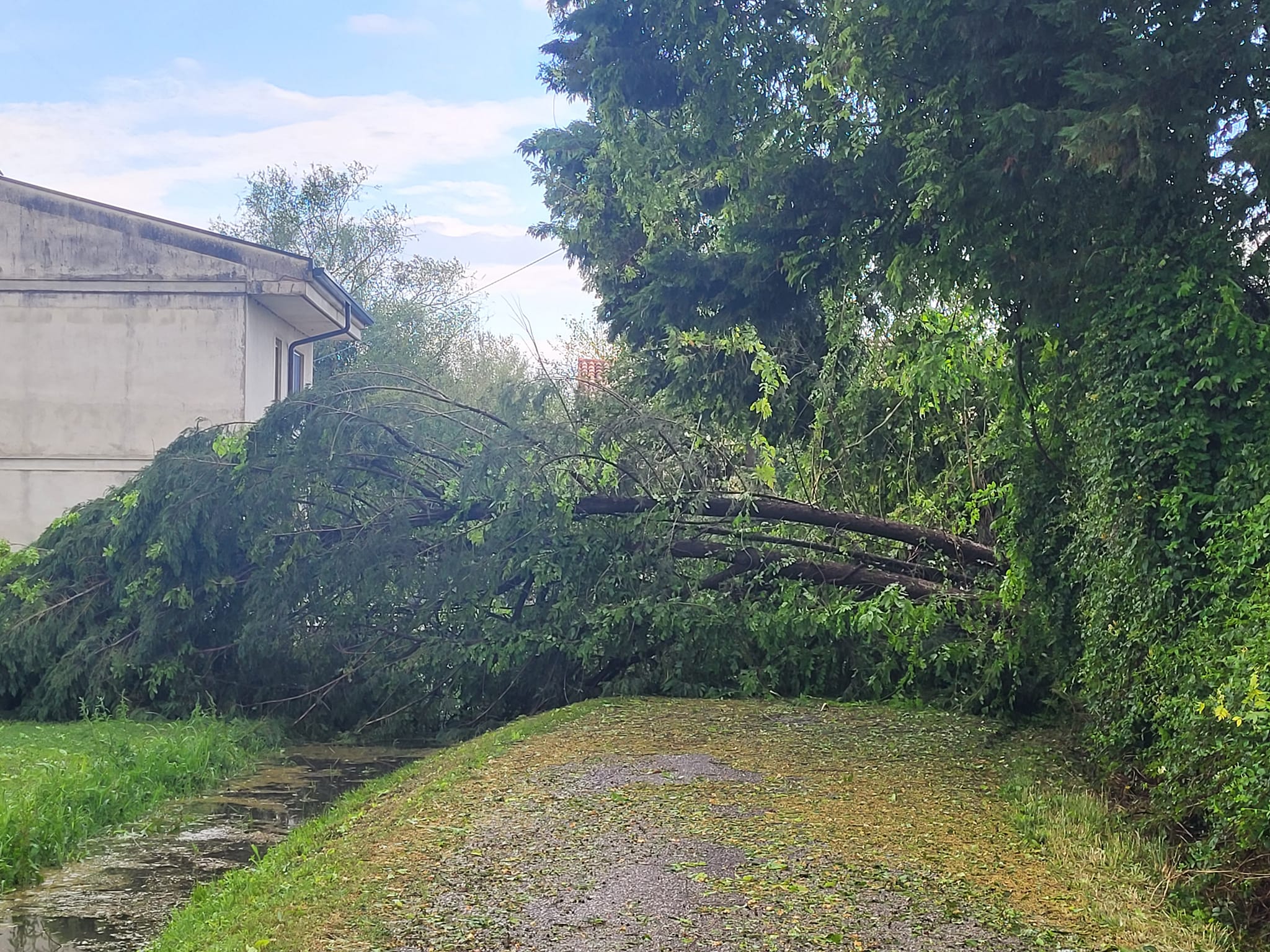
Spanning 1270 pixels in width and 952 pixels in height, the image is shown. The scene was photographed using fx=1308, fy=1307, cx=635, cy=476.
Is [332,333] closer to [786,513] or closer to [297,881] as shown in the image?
[786,513]

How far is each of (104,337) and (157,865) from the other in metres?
12.8

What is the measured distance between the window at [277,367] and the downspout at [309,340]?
2.00 feet

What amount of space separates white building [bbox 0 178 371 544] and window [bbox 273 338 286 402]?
5.22 feet

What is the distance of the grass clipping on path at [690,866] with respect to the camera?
5.71m

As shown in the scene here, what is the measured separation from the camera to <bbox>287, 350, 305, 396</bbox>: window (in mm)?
22891

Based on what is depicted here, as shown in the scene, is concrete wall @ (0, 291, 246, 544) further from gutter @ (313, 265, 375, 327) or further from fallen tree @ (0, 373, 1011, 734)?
fallen tree @ (0, 373, 1011, 734)

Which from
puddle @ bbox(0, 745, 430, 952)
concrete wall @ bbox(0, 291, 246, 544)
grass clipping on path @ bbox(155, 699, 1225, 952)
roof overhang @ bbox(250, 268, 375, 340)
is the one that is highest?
roof overhang @ bbox(250, 268, 375, 340)

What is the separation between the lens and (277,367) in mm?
21594

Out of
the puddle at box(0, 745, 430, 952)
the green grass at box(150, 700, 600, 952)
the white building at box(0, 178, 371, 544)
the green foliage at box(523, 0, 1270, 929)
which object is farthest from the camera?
the white building at box(0, 178, 371, 544)

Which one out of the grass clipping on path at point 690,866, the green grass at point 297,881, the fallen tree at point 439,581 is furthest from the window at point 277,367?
the grass clipping on path at point 690,866

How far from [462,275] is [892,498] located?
31.3m

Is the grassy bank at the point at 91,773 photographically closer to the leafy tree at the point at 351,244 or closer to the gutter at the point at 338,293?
the gutter at the point at 338,293

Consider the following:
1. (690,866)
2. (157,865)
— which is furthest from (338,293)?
(690,866)

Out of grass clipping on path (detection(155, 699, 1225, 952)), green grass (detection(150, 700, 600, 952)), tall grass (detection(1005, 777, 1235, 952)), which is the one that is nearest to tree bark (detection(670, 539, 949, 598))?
grass clipping on path (detection(155, 699, 1225, 952))
